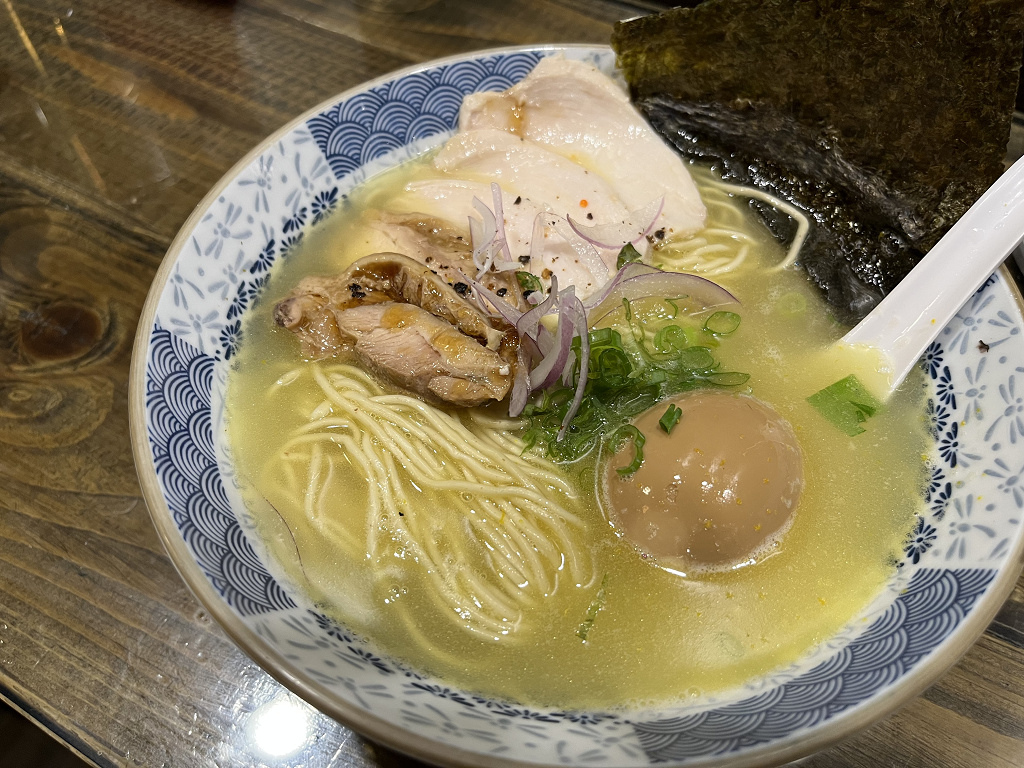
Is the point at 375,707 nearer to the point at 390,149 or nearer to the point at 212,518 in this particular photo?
the point at 212,518

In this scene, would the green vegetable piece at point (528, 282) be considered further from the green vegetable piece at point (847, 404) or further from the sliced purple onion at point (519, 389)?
the green vegetable piece at point (847, 404)

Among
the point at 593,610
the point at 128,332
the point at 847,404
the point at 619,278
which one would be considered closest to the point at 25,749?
the point at 128,332

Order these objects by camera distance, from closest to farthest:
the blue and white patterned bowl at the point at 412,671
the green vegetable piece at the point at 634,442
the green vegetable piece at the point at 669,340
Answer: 1. the blue and white patterned bowl at the point at 412,671
2. the green vegetable piece at the point at 634,442
3. the green vegetable piece at the point at 669,340

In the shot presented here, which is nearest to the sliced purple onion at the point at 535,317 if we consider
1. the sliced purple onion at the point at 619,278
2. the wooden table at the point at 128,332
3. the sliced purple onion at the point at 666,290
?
the sliced purple onion at the point at 619,278

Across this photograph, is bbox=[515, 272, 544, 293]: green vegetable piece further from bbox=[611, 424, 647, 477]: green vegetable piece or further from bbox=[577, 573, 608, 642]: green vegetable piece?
bbox=[577, 573, 608, 642]: green vegetable piece

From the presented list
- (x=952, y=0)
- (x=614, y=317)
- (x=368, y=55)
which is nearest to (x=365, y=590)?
(x=614, y=317)
